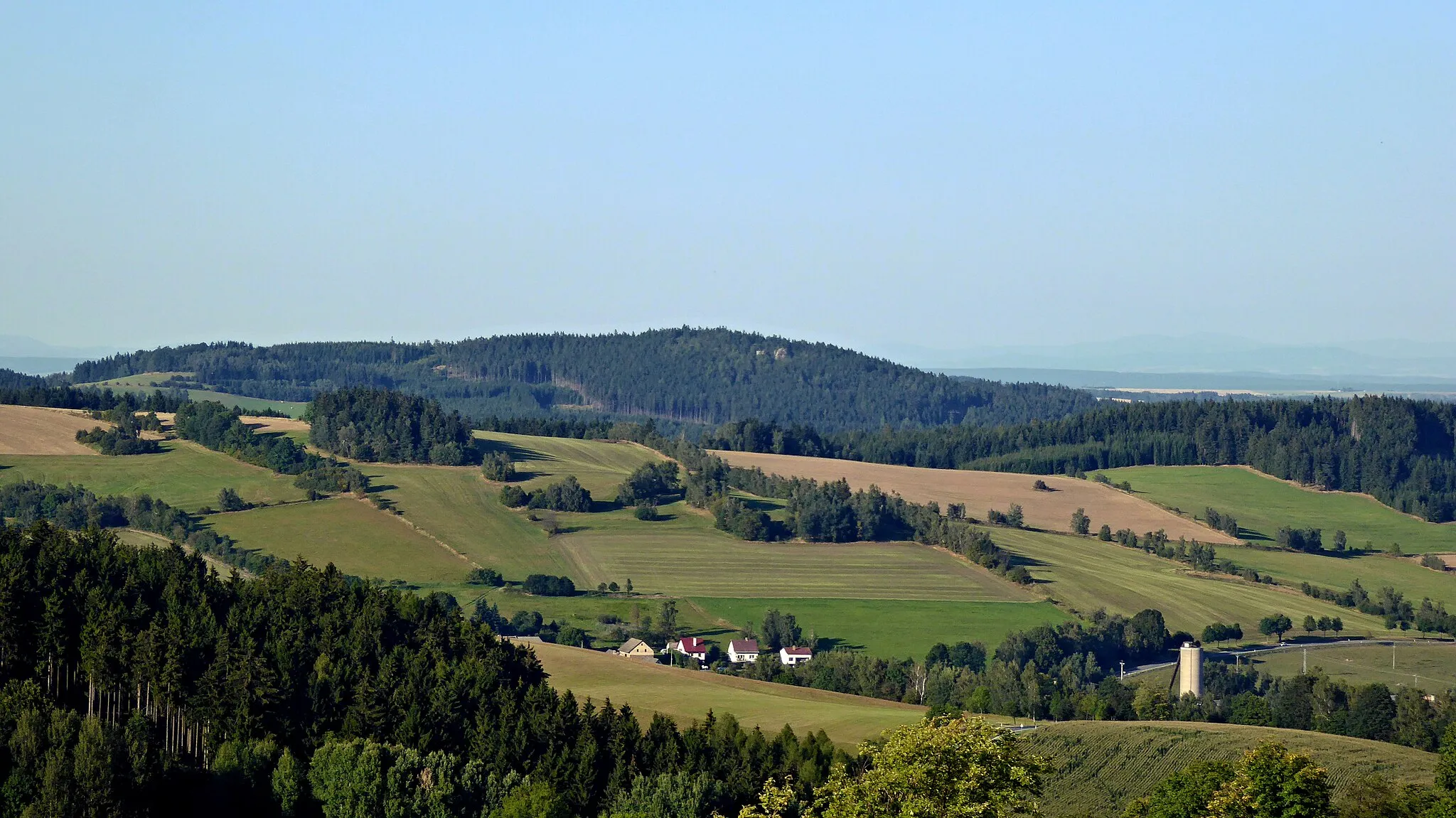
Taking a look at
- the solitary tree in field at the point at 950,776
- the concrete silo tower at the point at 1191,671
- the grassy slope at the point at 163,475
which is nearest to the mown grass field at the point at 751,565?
the concrete silo tower at the point at 1191,671

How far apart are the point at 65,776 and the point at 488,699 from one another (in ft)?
63.0

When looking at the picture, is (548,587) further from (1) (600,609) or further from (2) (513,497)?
(2) (513,497)

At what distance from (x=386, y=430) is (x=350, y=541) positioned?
117ft

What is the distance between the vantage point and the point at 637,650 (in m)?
100

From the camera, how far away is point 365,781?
5366 cm

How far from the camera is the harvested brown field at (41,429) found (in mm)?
139500

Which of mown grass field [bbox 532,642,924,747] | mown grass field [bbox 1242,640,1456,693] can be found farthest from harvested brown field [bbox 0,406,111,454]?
mown grass field [bbox 1242,640,1456,693]

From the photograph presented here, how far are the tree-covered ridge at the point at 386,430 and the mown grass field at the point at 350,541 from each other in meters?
20.3

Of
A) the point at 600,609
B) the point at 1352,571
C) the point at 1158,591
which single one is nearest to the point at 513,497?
the point at 600,609

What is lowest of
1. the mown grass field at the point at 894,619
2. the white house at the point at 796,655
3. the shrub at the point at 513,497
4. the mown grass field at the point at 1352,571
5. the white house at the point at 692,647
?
the white house at the point at 796,655

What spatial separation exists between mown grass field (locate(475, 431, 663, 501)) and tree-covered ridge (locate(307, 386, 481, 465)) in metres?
4.84

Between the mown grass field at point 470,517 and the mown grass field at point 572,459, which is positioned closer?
the mown grass field at point 470,517

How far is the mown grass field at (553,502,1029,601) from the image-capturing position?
120 m

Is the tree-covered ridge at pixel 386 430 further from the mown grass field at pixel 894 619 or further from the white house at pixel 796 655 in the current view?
the white house at pixel 796 655
